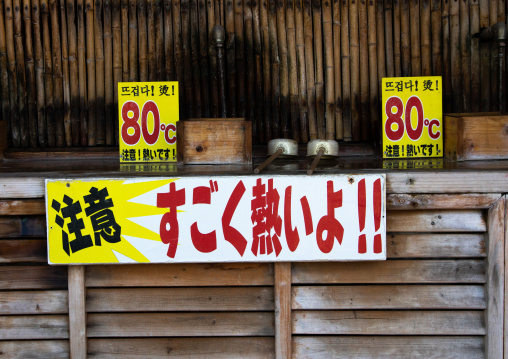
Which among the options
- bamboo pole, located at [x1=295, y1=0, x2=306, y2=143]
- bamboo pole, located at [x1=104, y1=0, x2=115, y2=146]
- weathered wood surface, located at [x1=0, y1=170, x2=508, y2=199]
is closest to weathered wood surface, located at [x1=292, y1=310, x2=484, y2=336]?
weathered wood surface, located at [x1=0, y1=170, x2=508, y2=199]

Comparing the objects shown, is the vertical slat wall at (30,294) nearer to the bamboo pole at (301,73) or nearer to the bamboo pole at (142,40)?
the bamboo pole at (142,40)

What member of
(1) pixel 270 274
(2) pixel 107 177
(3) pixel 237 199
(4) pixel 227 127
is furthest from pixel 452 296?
(2) pixel 107 177

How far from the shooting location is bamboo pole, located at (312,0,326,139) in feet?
18.4

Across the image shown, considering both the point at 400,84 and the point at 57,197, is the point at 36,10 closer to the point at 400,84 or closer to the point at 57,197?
the point at 57,197

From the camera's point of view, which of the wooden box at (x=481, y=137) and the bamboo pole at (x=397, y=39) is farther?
the bamboo pole at (x=397, y=39)

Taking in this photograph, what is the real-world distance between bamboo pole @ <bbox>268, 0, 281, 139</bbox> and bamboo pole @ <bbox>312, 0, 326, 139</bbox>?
0.37 metres

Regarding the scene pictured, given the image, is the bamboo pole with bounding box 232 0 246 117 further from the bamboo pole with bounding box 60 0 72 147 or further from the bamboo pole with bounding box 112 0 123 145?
the bamboo pole with bounding box 60 0 72 147

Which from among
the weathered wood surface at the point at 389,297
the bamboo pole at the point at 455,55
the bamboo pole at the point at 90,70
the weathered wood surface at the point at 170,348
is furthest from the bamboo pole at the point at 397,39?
the weathered wood surface at the point at 170,348

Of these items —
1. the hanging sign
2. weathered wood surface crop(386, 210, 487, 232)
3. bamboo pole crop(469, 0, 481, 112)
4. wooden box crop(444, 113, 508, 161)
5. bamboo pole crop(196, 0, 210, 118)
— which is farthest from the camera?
bamboo pole crop(196, 0, 210, 118)

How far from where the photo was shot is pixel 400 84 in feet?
16.4

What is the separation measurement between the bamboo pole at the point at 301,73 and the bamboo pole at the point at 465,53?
3.81 ft

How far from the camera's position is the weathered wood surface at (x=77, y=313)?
4.02 m

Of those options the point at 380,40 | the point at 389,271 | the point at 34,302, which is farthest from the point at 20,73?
the point at 389,271

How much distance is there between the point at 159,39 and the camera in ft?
18.5
